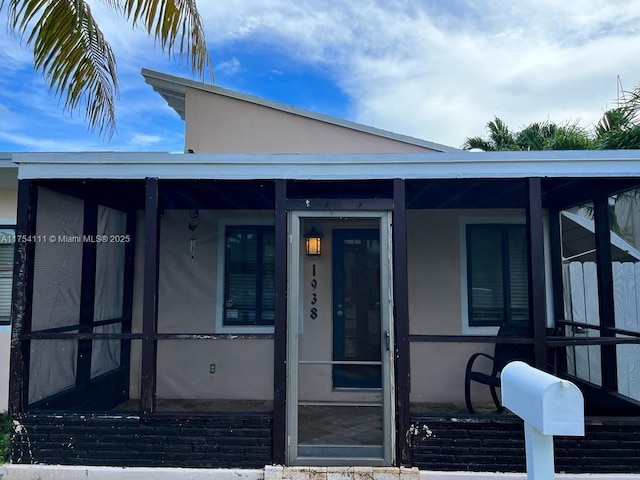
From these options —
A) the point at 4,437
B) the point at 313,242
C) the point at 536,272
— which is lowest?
the point at 4,437

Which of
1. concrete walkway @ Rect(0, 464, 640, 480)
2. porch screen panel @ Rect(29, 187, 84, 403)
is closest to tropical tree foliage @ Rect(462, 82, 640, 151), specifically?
concrete walkway @ Rect(0, 464, 640, 480)

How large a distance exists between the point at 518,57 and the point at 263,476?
28.3 feet

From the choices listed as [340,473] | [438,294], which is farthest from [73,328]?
[438,294]

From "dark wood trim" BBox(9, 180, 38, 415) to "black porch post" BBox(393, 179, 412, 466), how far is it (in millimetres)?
2922

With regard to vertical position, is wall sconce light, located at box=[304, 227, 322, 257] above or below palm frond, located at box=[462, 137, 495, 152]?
below

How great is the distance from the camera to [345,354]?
12.5 feet

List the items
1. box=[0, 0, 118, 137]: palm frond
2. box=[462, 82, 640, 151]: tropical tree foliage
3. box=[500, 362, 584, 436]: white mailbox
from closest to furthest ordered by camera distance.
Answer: box=[500, 362, 584, 436]: white mailbox
box=[0, 0, 118, 137]: palm frond
box=[462, 82, 640, 151]: tropical tree foliage

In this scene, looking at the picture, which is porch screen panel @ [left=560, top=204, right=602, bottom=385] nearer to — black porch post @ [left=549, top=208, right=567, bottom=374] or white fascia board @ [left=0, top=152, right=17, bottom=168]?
black porch post @ [left=549, top=208, right=567, bottom=374]

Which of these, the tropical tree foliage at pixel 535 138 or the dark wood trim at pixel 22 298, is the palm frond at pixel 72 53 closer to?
the dark wood trim at pixel 22 298

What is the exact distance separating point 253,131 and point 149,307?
12.8ft

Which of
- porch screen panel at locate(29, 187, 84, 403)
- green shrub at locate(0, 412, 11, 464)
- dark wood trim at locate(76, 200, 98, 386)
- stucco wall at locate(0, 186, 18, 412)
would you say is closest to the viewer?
green shrub at locate(0, 412, 11, 464)

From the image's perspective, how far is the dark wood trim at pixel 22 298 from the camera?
3409 millimetres

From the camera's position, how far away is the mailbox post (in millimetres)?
912

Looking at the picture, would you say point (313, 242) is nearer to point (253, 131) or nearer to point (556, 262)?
point (556, 262)
